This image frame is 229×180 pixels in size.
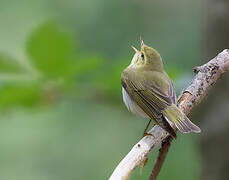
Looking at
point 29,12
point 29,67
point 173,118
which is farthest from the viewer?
point 29,12

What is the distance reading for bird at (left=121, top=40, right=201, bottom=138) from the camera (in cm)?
322

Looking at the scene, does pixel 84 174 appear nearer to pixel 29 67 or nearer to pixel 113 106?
pixel 113 106

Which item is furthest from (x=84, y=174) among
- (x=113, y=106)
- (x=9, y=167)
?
(x=113, y=106)

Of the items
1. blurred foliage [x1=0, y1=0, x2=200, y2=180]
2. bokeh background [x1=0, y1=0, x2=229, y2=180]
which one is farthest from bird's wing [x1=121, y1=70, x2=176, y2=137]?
blurred foliage [x1=0, y1=0, x2=200, y2=180]

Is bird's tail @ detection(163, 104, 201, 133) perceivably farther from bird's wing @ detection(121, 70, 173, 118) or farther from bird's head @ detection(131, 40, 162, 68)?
bird's head @ detection(131, 40, 162, 68)

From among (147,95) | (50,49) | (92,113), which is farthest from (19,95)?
(92,113)

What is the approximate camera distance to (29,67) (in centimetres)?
349

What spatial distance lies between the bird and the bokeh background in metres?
0.12

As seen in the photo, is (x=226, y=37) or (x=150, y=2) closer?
(x=226, y=37)

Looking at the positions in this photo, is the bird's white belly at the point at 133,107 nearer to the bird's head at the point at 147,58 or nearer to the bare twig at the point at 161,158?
the bird's head at the point at 147,58

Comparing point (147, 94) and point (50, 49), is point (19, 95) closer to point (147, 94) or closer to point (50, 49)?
point (50, 49)

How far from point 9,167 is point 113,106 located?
3.38 m

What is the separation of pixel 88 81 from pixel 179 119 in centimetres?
97

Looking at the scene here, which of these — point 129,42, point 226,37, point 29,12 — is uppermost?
point 29,12
